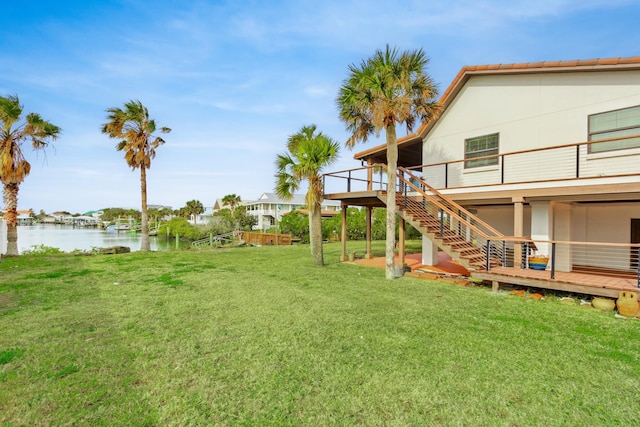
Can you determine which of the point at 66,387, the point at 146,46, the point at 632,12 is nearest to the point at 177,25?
the point at 146,46

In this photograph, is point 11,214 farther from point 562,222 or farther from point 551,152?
point 562,222

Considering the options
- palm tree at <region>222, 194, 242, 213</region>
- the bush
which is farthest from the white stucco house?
palm tree at <region>222, 194, 242, 213</region>

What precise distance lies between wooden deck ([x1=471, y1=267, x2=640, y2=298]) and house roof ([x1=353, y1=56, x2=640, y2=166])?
5.38 metres

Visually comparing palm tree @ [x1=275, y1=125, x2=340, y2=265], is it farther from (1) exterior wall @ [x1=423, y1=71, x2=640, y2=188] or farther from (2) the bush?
(2) the bush

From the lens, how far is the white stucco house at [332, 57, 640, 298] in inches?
367

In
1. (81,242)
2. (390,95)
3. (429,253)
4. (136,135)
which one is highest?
(136,135)

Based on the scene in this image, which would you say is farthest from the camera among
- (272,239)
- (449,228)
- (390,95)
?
(272,239)

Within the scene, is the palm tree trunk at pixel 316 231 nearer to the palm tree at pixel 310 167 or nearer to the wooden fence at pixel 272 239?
the palm tree at pixel 310 167

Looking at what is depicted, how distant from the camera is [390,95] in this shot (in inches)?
380

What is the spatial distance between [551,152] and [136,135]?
22.4m

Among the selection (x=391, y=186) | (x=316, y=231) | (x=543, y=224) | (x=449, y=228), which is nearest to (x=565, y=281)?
(x=543, y=224)

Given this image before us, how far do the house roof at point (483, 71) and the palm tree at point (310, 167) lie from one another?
12.0 ft

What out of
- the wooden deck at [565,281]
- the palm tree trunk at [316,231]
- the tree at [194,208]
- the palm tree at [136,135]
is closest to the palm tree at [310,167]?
the palm tree trunk at [316,231]

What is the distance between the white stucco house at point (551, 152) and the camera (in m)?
9.31
